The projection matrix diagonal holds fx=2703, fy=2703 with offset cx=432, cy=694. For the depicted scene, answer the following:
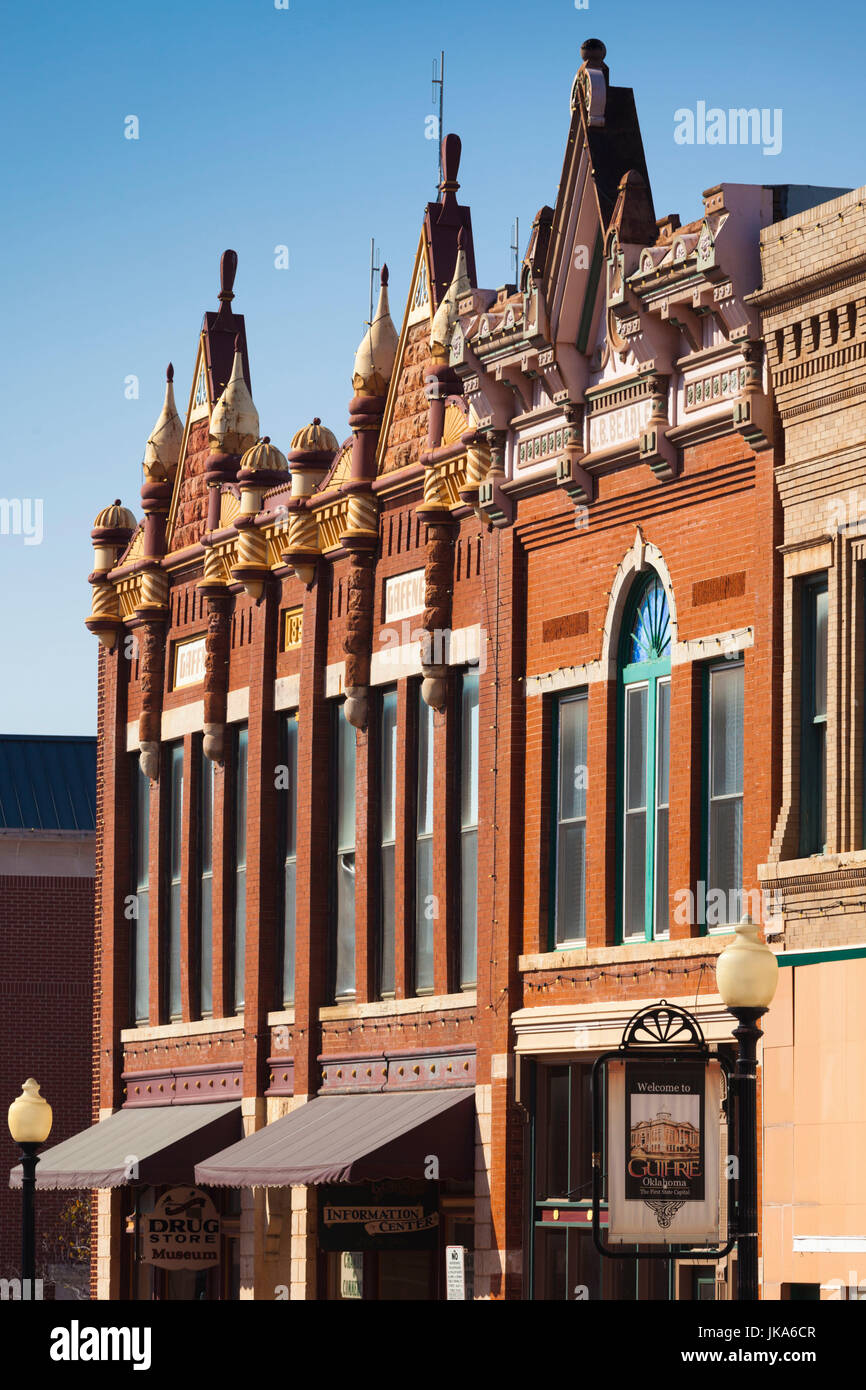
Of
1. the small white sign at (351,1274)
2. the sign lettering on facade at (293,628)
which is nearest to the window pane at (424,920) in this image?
the small white sign at (351,1274)

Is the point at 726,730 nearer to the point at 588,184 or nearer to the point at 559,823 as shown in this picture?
the point at 559,823

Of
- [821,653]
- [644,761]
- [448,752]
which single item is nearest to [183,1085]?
[448,752]

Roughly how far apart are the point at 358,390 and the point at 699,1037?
12.0m

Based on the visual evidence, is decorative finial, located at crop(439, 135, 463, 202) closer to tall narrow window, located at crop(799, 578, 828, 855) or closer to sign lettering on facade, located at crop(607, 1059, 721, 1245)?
tall narrow window, located at crop(799, 578, 828, 855)

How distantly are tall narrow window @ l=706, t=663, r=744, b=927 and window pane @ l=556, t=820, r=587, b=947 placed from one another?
7.96 feet

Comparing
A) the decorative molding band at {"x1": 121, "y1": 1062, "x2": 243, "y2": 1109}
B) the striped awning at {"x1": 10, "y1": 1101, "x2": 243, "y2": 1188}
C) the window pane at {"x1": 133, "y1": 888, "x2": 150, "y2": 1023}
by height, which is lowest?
the striped awning at {"x1": 10, "y1": 1101, "x2": 243, "y2": 1188}

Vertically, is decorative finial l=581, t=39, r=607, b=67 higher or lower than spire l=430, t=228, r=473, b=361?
higher

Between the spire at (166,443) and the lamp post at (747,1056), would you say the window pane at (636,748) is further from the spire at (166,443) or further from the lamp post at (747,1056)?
the spire at (166,443)

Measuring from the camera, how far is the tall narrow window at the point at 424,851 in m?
28.5

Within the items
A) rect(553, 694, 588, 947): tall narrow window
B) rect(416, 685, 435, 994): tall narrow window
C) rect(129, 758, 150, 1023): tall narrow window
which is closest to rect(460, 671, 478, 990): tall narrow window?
rect(416, 685, 435, 994): tall narrow window

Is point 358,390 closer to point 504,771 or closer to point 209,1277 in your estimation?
point 504,771

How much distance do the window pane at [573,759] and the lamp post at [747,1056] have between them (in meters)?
8.13

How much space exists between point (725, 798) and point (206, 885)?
12.3m

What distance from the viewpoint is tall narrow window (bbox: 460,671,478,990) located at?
2747cm
